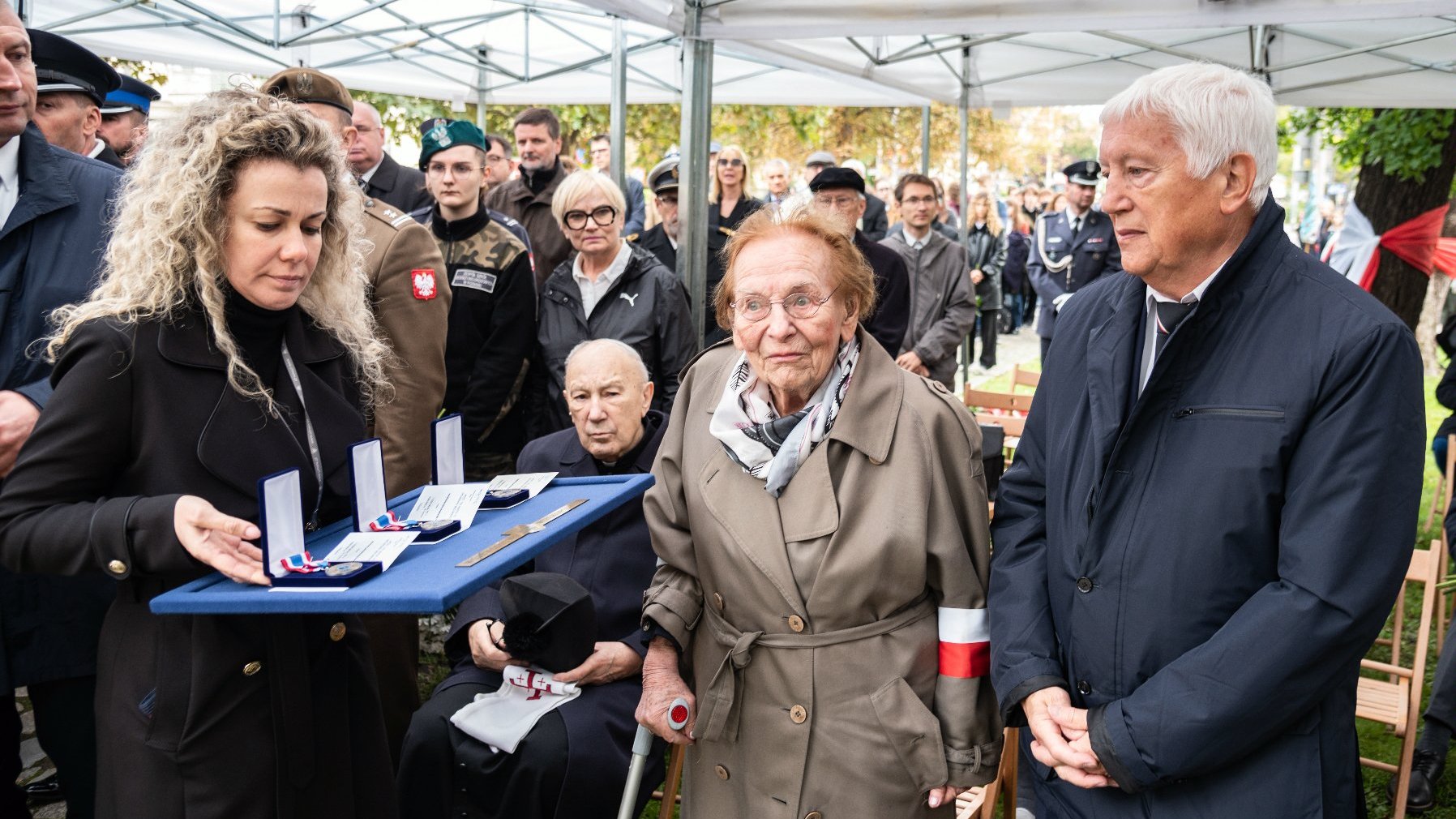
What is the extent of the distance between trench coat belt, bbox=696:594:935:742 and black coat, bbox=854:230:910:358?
3.81 meters

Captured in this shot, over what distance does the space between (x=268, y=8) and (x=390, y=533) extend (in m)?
7.98

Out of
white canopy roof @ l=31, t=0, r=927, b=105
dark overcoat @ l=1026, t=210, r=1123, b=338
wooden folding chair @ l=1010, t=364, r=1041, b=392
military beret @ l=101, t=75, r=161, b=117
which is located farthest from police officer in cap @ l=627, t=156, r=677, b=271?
dark overcoat @ l=1026, t=210, r=1123, b=338

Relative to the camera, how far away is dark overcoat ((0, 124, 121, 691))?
2.55 metres

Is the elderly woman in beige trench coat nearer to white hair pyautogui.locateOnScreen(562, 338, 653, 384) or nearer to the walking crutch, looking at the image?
the walking crutch

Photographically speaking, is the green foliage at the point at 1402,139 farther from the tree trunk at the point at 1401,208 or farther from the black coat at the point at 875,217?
the black coat at the point at 875,217

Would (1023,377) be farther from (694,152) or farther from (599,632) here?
(599,632)

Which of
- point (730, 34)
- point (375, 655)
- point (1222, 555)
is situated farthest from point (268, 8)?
point (1222, 555)

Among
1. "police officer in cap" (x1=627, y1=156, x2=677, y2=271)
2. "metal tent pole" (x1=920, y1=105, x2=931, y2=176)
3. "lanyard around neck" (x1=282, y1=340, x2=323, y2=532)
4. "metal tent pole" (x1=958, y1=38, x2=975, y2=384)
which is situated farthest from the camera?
"metal tent pole" (x1=920, y1=105, x2=931, y2=176)

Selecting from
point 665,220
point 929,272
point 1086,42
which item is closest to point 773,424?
point 665,220

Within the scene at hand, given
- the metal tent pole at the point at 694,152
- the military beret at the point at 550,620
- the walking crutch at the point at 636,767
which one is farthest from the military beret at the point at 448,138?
the walking crutch at the point at 636,767

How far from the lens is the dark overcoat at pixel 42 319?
255cm

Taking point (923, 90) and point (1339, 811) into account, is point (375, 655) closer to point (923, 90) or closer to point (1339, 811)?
point (1339, 811)

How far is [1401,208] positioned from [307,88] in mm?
8797

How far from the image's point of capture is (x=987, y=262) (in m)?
14.4
